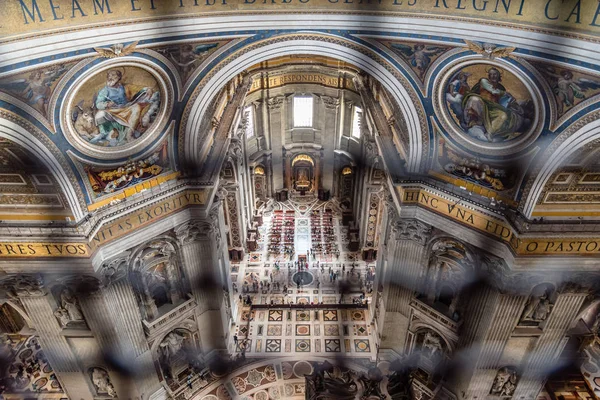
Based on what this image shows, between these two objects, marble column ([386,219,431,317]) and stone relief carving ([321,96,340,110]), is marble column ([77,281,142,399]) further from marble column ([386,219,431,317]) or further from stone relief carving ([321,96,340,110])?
stone relief carving ([321,96,340,110])

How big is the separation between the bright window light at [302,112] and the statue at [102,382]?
49.6 feet

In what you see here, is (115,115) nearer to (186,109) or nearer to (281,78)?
(186,109)

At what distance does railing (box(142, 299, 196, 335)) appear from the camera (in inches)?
476

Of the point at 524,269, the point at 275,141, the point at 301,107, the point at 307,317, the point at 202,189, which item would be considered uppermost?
the point at 301,107

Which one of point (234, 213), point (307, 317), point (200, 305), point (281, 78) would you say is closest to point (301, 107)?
point (281, 78)

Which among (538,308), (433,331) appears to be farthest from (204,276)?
(538,308)

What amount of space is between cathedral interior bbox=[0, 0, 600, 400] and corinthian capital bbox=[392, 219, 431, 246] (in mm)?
78

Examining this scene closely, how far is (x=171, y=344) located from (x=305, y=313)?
5.97 metres

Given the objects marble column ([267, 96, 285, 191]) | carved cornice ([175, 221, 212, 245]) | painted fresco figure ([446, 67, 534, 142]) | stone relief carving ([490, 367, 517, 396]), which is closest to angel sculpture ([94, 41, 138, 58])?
carved cornice ([175, 221, 212, 245])

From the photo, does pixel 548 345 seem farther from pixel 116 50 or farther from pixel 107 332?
pixel 116 50

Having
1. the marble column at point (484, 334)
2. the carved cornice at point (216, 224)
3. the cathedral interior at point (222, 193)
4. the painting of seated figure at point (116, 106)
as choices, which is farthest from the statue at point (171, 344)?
the marble column at point (484, 334)

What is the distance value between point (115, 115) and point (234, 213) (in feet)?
33.5

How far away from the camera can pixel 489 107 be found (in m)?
8.84

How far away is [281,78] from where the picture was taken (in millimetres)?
20359
